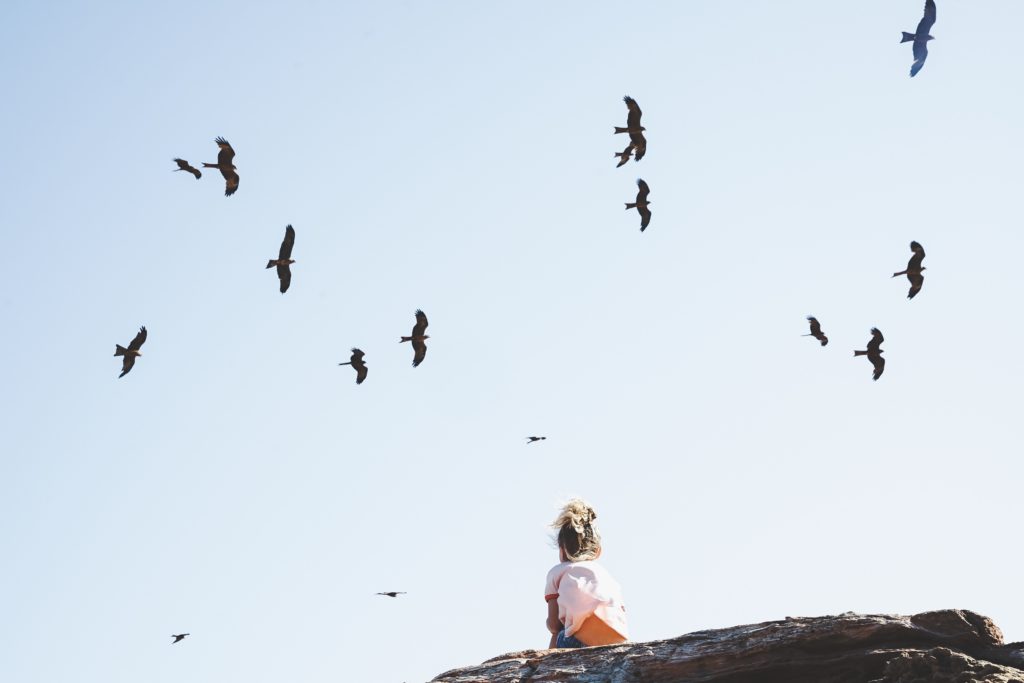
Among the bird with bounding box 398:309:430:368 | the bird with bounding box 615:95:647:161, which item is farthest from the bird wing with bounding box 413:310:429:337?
the bird with bounding box 615:95:647:161

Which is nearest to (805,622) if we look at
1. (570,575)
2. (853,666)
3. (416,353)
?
(853,666)

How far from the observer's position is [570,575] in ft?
44.2

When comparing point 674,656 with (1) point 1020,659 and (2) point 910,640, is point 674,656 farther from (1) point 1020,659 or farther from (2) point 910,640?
(1) point 1020,659

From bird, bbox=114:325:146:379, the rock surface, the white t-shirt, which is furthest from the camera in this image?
bird, bbox=114:325:146:379

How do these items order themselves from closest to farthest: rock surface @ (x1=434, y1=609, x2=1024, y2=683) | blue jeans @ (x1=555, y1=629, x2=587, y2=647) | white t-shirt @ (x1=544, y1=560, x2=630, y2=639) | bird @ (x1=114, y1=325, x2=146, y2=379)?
rock surface @ (x1=434, y1=609, x2=1024, y2=683) → white t-shirt @ (x1=544, y1=560, x2=630, y2=639) → blue jeans @ (x1=555, y1=629, x2=587, y2=647) → bird @ (x1=114, y1=325, x2=146, y2=379)

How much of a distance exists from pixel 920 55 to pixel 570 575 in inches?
511

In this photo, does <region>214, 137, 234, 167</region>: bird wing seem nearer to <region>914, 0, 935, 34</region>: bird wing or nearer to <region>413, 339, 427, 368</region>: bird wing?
<region>413, 339, 427, 368</region>: bird wing

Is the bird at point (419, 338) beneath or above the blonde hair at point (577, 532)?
above

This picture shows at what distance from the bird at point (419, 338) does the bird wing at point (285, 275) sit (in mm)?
2314

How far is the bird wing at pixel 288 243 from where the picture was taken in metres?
21.6

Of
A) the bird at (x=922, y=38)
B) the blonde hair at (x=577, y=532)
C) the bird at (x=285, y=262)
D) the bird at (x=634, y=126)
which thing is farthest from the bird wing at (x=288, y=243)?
the bird at (x=922, y=38)

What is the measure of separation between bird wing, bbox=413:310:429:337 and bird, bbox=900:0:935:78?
9.54 metres

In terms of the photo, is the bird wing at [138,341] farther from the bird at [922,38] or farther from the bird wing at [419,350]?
the bird at [922,38]

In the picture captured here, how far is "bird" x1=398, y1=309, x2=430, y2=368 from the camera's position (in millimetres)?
21353
